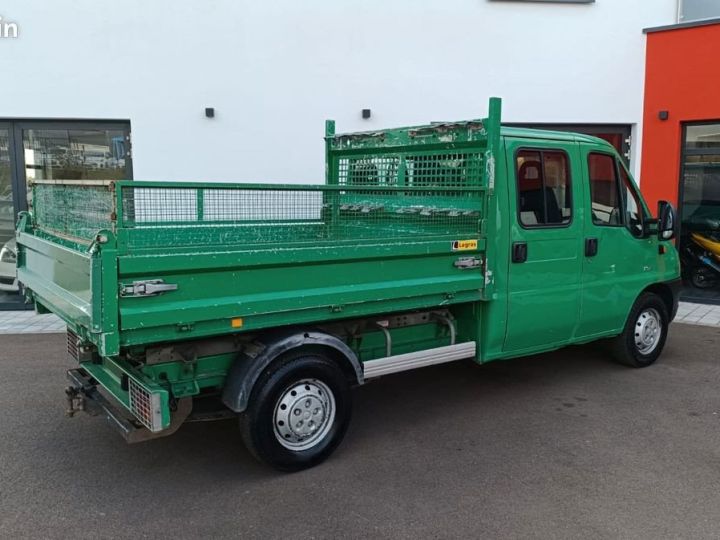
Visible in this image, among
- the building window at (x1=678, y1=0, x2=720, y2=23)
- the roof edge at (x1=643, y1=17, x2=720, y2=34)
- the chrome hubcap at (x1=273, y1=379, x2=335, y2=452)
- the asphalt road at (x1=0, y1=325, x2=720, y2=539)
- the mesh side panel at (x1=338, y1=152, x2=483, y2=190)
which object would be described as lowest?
the asphalt road at (x1=0, y1=325, x2=720, y2=539)

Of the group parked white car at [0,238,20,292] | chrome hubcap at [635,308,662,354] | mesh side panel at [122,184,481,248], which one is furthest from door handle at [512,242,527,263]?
parked white car at [0,238,20,292]

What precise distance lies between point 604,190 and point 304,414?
3198 millimetres

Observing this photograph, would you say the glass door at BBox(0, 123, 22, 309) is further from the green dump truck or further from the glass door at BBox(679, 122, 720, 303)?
the glass door at BBox(679, 122, 720, 303)

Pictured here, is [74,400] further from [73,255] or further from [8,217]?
[8,217]

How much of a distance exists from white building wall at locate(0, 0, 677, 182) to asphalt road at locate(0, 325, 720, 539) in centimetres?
413

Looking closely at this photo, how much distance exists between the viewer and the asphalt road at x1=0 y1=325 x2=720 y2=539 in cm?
332

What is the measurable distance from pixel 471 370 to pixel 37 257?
3.87 meters

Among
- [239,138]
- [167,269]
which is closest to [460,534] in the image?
[167,269]

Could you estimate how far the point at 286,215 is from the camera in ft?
13.0

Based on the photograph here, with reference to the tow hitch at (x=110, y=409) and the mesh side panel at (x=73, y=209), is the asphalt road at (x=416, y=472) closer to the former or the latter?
the tow hitch at (x=110, y=409)

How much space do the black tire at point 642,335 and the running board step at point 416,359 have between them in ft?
6.72

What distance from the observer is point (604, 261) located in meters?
5.32

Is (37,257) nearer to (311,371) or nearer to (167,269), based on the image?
(167,269)

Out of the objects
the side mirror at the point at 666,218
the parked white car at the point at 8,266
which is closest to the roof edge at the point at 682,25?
the side mirror at the point at 666,218
